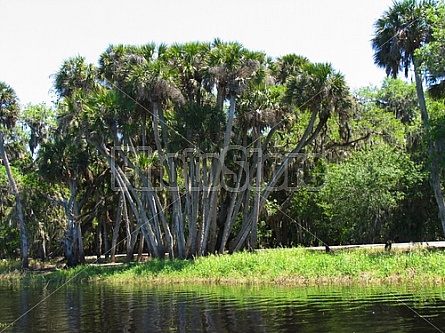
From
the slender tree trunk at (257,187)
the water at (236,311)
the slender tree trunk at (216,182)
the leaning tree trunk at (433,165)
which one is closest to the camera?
the water at (236,311)

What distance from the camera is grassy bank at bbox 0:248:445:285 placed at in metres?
23.2

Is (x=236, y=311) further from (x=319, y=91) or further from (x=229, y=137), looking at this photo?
(x=319, y=91)

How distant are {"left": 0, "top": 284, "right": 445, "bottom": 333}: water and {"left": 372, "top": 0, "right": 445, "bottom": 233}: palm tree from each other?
51.3ft

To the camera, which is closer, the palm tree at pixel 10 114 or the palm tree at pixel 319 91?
the palm tree at pixel 319 91

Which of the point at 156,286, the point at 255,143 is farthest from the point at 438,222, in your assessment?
the point at 156,286

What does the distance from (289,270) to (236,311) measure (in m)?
8.63

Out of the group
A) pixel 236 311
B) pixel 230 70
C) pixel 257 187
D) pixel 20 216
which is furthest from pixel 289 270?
pixel 20 216

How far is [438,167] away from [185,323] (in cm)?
2110

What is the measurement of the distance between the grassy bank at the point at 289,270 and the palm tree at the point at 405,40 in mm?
9166

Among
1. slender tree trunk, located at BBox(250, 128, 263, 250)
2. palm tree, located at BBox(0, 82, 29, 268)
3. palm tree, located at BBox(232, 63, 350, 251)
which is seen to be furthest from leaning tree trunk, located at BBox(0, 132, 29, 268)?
palm tree, located at BBox(232, 63, 350, 251)

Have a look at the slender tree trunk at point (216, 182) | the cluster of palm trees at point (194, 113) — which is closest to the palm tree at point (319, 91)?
the cluster of palm trees at point (194, 113)

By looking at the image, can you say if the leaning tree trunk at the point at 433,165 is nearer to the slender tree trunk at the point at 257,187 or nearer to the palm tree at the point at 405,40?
the palm tree at the point at 405,40

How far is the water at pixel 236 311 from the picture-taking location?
48.2 ft

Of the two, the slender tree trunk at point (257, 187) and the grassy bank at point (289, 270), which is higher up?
the slender tree trunk at point (257, 187)
